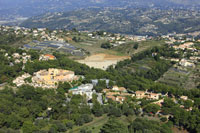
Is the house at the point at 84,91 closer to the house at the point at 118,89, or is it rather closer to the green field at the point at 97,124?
the house at the point at 118,89

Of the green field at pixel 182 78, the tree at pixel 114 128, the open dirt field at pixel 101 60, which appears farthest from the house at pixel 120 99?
the open dirt field at pixel 101 60

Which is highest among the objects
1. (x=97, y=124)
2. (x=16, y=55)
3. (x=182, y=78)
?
(x=16, y=55)

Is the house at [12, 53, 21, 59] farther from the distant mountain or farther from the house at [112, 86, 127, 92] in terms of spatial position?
the distant mountain

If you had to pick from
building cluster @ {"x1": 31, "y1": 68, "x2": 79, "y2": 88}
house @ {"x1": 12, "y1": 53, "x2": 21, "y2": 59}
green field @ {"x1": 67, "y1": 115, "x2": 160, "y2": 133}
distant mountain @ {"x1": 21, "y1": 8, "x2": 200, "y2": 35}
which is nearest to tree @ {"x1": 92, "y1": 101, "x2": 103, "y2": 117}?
green field @ {"x1": 67, "y1": 115, "x2": 160, "y2": 133}

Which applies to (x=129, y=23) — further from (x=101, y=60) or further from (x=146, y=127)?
(x=146, y=127)

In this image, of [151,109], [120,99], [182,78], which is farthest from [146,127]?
[182,78]

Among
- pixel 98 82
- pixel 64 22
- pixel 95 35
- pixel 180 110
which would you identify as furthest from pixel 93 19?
pixel 180 110
